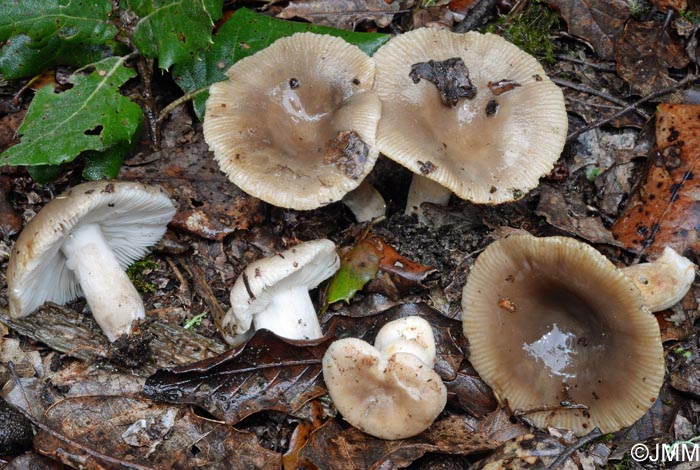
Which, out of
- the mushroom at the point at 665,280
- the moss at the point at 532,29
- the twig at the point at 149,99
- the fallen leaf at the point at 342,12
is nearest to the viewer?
the mushroom at the point at 665,280

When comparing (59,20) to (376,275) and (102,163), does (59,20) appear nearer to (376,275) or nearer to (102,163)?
(102,163)

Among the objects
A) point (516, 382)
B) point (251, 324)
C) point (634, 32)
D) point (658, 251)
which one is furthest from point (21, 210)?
point (634, 32)

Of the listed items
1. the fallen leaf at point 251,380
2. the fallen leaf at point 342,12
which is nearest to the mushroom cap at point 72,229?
the fallen leaf at point 251,380

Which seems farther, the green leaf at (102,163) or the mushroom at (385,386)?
the green leaf at (102,163)

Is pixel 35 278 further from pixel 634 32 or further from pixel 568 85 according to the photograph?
pixel 634 32

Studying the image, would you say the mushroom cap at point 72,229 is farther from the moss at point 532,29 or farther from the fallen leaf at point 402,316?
the moss at point 532,29

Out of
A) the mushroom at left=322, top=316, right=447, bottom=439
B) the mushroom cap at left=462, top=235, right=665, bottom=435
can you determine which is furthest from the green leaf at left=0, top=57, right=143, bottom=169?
the mushroom cap at left=462, top=235, right=665, bottom=435

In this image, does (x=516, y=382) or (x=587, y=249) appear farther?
(x=516, y=382)

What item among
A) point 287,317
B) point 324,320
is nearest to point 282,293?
point 287,317
